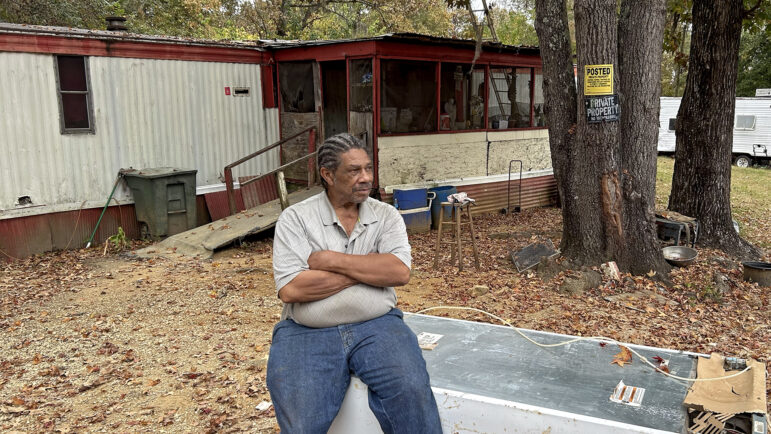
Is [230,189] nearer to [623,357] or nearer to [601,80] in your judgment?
[601,80]

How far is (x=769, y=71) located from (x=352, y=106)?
901 inches

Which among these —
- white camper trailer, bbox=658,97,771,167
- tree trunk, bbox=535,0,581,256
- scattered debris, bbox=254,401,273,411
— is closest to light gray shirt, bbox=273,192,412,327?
scattered debris, bbox=254,401,273,411

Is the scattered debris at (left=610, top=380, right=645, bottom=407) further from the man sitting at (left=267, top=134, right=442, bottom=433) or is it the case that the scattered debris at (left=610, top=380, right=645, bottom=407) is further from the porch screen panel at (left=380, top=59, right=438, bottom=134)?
the porch screen panel at (left=380, top=59, right=438, bottom=134)

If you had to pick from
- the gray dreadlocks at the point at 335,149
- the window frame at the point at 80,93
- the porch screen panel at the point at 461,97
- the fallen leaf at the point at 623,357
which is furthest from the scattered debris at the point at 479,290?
the window frame at the point at 80,93

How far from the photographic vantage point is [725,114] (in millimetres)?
8305

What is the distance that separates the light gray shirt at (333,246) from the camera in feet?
9.33

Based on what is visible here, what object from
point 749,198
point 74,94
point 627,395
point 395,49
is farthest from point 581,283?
point 749,198

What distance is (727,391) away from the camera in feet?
8.96

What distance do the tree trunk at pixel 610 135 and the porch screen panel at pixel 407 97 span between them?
3.16 meters

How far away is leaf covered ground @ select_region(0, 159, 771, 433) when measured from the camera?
4.15 metres

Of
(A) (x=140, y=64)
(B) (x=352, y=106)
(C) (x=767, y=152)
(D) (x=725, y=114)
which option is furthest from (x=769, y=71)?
(A) (x=140, y=64)

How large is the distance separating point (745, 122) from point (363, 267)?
22.1 metres

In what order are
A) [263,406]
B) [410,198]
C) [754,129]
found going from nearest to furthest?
[263,406] → [410,198] → [754,129]

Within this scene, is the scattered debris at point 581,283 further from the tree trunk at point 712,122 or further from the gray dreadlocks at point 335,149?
the gray dreadlocks at point 335,149
